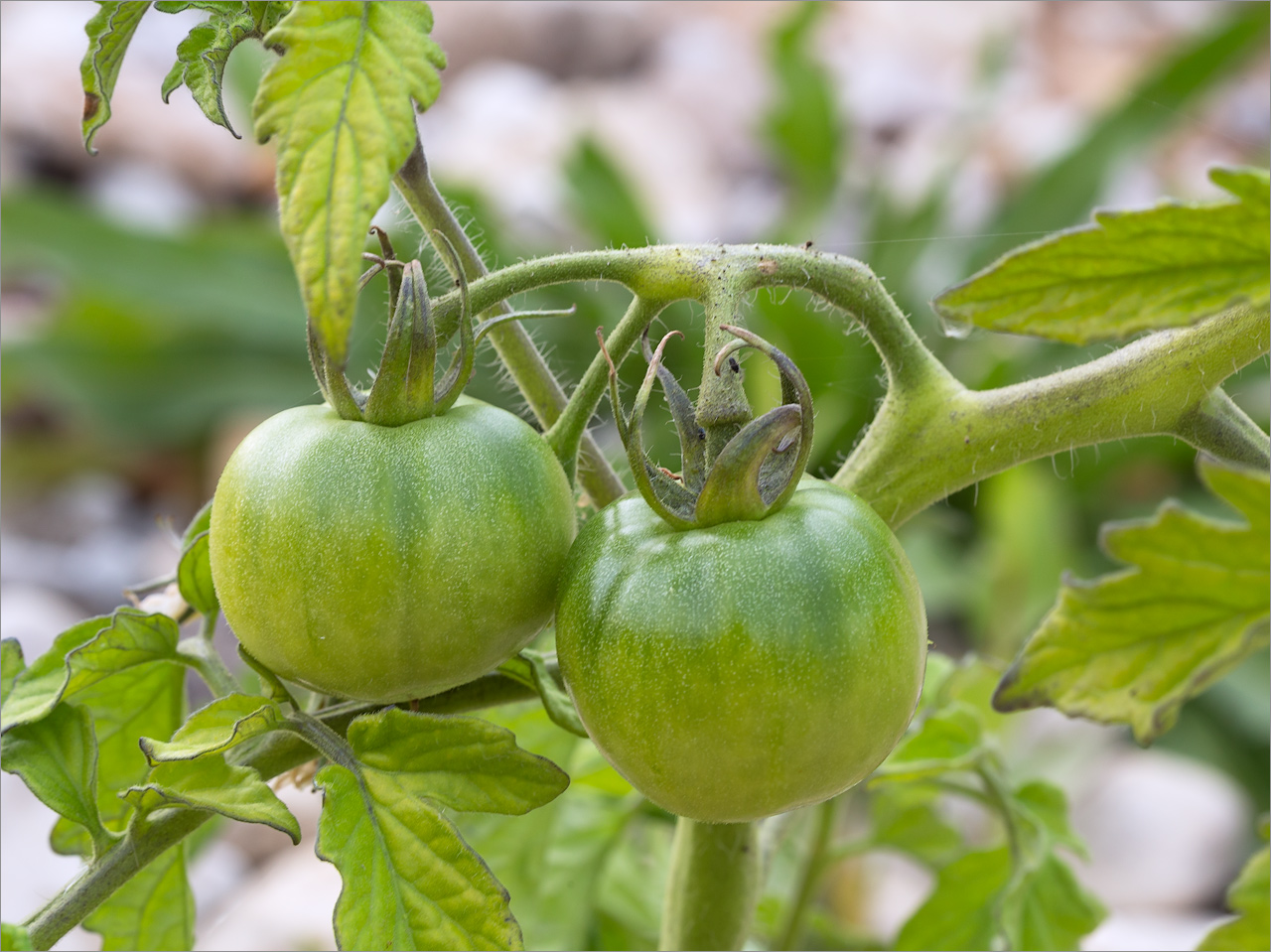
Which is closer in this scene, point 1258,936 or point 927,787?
point 1258,936

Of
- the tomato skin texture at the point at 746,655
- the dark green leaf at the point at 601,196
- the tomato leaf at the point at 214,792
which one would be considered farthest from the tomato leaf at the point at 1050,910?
the dark green leaf at the point at 601,196

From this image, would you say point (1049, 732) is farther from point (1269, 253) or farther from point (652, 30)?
point (652, 30)

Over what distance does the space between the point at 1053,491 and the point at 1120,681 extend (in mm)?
2022

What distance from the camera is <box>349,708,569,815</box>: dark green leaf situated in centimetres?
40

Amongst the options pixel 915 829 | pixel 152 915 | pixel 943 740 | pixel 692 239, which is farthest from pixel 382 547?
pixel 692 239

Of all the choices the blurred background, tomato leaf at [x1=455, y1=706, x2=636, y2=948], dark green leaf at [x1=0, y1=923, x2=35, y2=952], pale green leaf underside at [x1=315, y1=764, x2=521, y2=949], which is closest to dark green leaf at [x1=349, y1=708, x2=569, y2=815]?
pale green leaf underside at [x1=315, y1=764, x2=521, y2=949]

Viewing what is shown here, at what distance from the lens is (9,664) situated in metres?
0.48

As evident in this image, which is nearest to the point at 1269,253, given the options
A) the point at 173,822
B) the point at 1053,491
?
the point at 173,822

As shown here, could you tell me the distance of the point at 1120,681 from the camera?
0.35m

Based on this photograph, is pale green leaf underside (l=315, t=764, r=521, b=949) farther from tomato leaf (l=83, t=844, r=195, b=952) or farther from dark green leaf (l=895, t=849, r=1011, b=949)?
dark green leaf (l=895, t=849, r=1011, b=949)

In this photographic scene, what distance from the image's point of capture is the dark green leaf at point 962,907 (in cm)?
64

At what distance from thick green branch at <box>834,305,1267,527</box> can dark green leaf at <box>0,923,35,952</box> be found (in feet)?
1.06

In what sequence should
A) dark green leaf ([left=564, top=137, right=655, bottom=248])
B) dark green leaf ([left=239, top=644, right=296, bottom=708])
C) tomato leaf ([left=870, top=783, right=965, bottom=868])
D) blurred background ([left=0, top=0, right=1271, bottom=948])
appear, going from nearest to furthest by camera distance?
dark green leaf ([left=239, top=644, right=296, bottom=708])
tomato leaf ([left=870, top=783, right=965, bottom=868])
blurred background ([left=0, top=0, right=1271, bottom=948])
dark green leaf ([left=564, top=137, right=655, bottom=248])

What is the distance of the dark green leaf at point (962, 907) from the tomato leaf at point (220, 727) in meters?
0.39
